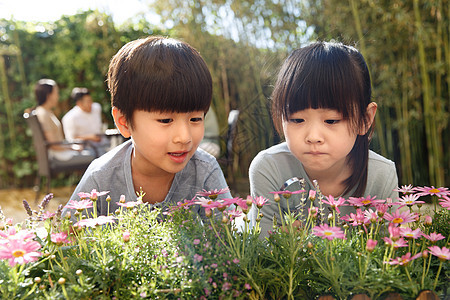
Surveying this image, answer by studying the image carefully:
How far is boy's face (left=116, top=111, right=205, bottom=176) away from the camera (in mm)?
1224

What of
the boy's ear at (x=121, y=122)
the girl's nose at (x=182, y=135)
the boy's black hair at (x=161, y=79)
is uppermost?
the boy's black hair at (x=161, y=79)

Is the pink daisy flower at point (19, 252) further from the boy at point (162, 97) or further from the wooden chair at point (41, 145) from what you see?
the wooden chair at point (41, 145)

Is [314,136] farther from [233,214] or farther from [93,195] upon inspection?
[93,195]

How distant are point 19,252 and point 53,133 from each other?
4.72 meters

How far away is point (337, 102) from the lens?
3.97 ft

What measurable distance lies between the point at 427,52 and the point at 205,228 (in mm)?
4275

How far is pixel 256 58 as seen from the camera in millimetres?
5398

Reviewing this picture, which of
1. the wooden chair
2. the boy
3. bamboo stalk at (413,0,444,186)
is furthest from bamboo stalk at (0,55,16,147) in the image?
the boy

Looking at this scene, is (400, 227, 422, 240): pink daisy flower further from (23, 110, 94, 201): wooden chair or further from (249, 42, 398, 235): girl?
(23, 110, 94, 201): wooden chair

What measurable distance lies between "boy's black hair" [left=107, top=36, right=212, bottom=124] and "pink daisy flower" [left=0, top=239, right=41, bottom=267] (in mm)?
541

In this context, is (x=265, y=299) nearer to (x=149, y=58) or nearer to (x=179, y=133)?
(x=179, y=133)

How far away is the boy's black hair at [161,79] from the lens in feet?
4.04


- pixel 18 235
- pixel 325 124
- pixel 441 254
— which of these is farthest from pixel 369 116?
pixel 18 235

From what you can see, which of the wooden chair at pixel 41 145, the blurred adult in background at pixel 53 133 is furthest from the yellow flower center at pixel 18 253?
the blurred adult in background at pixel 53 133
